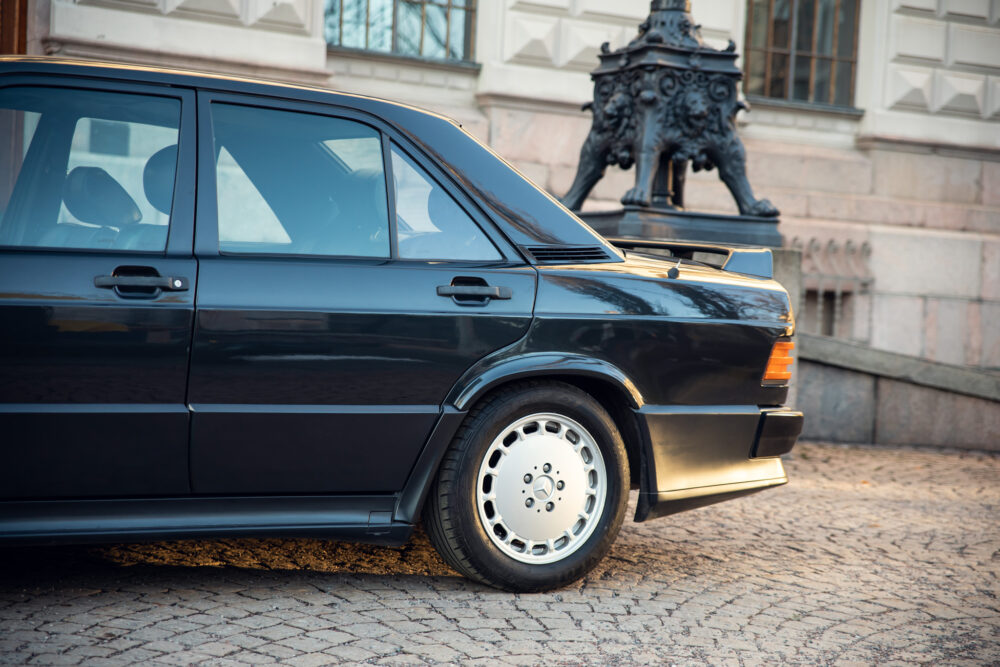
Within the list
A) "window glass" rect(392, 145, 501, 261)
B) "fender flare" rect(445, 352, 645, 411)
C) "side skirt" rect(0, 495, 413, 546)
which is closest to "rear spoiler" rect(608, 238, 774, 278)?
"fender flare" rect(445, 352, 645, 411)

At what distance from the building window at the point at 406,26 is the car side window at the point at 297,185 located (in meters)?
7.94

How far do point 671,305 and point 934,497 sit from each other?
12.1 ft

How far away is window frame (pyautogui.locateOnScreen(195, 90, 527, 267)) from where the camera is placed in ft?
12.5

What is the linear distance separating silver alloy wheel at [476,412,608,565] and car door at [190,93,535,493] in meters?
0.35

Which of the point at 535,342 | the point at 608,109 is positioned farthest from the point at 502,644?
the point at 608,109

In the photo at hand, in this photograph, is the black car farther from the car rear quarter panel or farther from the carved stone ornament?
the carved stone ornament

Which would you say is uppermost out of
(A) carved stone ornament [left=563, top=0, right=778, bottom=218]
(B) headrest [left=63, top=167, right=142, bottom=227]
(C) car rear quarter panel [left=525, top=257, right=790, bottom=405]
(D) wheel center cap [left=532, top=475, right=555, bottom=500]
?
(A) carved stone ornament [left=563, top=0, right=778, bottom=218]

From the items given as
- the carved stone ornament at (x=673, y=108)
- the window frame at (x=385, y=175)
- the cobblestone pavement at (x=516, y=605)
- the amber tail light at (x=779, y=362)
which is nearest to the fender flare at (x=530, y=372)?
the window frame at (x=385, y=175)

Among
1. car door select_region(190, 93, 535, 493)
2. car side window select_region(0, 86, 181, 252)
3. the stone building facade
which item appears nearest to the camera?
car side window select_region(0, 86, 181, 252)

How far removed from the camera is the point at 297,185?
3990mm

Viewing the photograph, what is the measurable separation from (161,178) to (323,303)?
0.68 m

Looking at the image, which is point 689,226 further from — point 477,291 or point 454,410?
point 454,410

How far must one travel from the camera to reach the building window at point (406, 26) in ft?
38.6

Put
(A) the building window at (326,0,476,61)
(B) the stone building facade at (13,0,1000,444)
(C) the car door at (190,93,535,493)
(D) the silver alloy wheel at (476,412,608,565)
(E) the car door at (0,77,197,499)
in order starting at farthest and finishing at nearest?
(B) the stone building facade at (13,0,1000,444) < (A) the building window at (326,0,476,61) < (D) the silver alloy wheel at (476,412,608,565) < (C) the car door at (190,93,535,493) < (E) the car door at (0,77,197,499)
